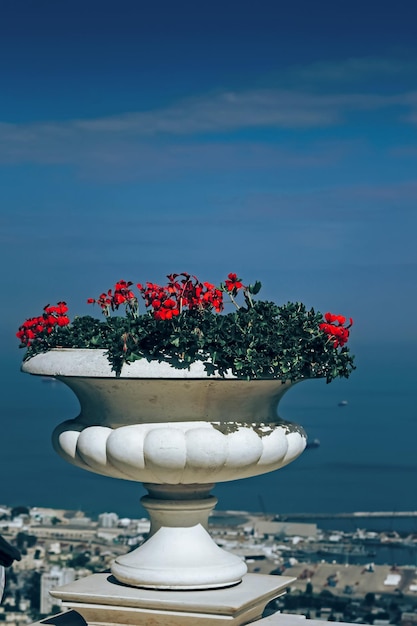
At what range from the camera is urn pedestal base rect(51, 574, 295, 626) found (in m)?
4.30

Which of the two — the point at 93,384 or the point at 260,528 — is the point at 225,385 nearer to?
the point at 93,384

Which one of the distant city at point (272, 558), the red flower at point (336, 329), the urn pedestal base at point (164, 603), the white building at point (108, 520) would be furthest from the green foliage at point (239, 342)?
the white building at point (108, 520)

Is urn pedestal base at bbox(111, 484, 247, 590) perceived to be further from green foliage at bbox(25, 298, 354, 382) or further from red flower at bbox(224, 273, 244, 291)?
red flower at bbox(224, 273, 244, 291)

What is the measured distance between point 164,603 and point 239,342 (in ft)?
3.37

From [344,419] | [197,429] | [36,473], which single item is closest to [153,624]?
[197,429]

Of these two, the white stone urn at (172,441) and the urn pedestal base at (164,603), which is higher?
the white stone urn at (172,441)

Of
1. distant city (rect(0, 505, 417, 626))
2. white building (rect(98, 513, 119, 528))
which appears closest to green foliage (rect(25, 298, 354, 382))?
distant city (rect(0, 505, 417, 626))

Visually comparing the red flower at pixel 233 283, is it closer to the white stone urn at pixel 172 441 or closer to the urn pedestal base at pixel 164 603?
the white stone urn at pixel 172 441

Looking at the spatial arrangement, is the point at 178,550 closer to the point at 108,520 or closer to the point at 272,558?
the point at 272,558

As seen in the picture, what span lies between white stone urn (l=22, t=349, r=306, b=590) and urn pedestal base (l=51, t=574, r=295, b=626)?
2.1 inches

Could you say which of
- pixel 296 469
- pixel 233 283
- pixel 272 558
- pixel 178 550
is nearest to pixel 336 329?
pixel 233 283

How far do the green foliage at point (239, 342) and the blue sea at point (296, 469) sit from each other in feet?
96.7

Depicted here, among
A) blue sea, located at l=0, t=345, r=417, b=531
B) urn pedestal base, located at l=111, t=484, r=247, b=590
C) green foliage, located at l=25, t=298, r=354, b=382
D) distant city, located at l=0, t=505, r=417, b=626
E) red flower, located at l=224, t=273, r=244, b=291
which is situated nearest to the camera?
green foliage, located at l=25, t=298, r=354, b=382

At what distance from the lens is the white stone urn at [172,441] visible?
13.9 ft
